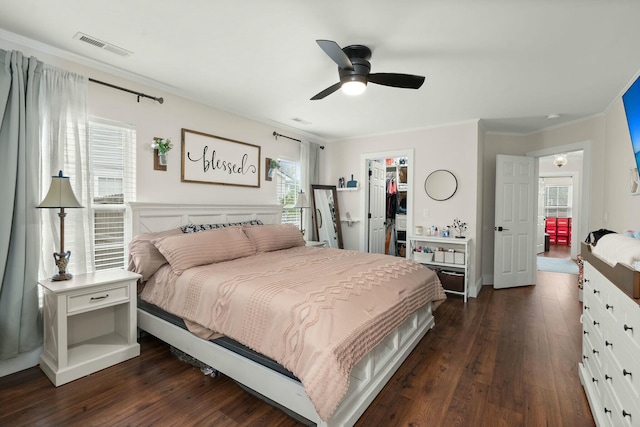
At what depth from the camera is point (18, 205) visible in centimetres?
221

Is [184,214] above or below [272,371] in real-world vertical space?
above

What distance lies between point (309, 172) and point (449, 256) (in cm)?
263

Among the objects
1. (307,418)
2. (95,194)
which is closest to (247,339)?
(307,418)

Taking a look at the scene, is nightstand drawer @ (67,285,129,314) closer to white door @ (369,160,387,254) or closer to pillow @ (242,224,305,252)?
pillow @ (242,224,305,252)

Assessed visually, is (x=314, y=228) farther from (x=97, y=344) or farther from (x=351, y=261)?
(x=97, y=344)

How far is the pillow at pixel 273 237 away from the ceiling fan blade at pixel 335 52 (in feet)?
6.46

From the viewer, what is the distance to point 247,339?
1.84m

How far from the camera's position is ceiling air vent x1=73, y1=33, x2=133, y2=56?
90.1 inches

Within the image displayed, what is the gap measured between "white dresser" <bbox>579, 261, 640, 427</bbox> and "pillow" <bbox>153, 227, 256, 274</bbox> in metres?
2.67

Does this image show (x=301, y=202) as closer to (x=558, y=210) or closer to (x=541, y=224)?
(x=541, y=224)

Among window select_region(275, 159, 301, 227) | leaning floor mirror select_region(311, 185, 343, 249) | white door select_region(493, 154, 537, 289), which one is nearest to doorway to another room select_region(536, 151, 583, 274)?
white door select_region(493, 154, 537, 289)

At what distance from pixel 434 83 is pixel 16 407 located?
4.12 meters

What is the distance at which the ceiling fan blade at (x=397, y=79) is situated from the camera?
90.9 inches

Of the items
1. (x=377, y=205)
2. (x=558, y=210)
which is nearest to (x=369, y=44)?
(x=377, y=205)
